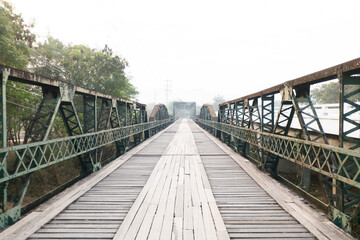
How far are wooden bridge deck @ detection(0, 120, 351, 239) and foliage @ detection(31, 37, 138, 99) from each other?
63.3 ft

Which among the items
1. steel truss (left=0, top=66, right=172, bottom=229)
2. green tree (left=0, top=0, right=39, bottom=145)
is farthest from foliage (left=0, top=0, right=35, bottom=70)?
steel truss (left=0, top=66, right=172, bottom=229)

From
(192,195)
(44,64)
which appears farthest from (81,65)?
(192,195)

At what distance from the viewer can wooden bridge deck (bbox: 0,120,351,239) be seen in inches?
147

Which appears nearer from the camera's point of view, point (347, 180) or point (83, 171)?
point (347, 180)

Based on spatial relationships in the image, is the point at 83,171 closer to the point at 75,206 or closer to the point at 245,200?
the point at 75,206

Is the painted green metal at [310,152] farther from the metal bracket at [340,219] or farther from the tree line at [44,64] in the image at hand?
the tree line at [44,64]

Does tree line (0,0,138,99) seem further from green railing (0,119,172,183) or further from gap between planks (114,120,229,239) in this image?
gap between planks (114,120,229,239)

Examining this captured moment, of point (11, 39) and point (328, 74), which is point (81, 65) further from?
point (328, 74)

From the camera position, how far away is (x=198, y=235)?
3.64 metres

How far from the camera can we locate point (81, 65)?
79.8 ft


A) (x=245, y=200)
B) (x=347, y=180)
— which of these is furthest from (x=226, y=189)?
(x=347, y=180)

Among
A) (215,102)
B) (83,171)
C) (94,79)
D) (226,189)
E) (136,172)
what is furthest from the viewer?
(215,102)

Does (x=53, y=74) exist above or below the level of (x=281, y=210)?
above

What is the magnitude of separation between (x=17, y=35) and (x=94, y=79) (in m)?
9.50
